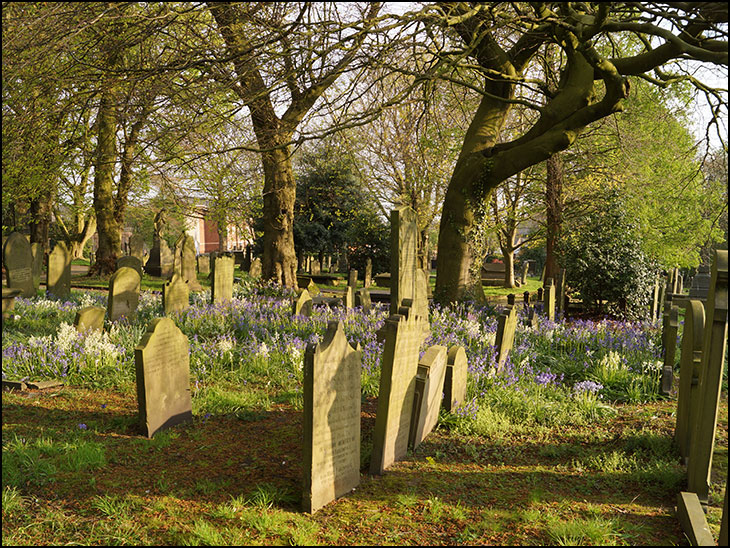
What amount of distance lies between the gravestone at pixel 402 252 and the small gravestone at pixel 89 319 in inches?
172

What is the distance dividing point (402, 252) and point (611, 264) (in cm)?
858

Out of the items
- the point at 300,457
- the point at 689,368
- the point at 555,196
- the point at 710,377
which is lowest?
the point at 300,457

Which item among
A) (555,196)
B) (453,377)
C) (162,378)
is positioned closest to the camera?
(162,378)

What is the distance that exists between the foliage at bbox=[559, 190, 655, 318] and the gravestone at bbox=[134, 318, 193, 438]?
1106 centimetres

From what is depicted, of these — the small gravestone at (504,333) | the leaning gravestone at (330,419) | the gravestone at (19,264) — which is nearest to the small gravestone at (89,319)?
the leaning gravestone at (330,419)

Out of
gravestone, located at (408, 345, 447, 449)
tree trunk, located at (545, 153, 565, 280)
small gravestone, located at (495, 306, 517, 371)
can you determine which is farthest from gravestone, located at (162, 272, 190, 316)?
tree trunk, located at (545, 153, 565, 280)

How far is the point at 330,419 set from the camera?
388 centimetres

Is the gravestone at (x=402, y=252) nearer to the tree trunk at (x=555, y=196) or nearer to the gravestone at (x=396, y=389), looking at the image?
the gravestone at (x=396, y=389)

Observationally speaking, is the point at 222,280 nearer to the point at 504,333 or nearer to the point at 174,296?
the point at 174,296

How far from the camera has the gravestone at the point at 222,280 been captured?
36.9 feet

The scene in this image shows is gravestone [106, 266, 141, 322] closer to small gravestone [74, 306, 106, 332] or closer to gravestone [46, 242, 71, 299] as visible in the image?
small gravestone [74, 306, 106, 332]

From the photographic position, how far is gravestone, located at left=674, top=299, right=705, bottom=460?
180 inches

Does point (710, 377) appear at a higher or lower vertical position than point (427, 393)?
higher

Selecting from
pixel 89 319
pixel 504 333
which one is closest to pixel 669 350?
pixel 504 333
